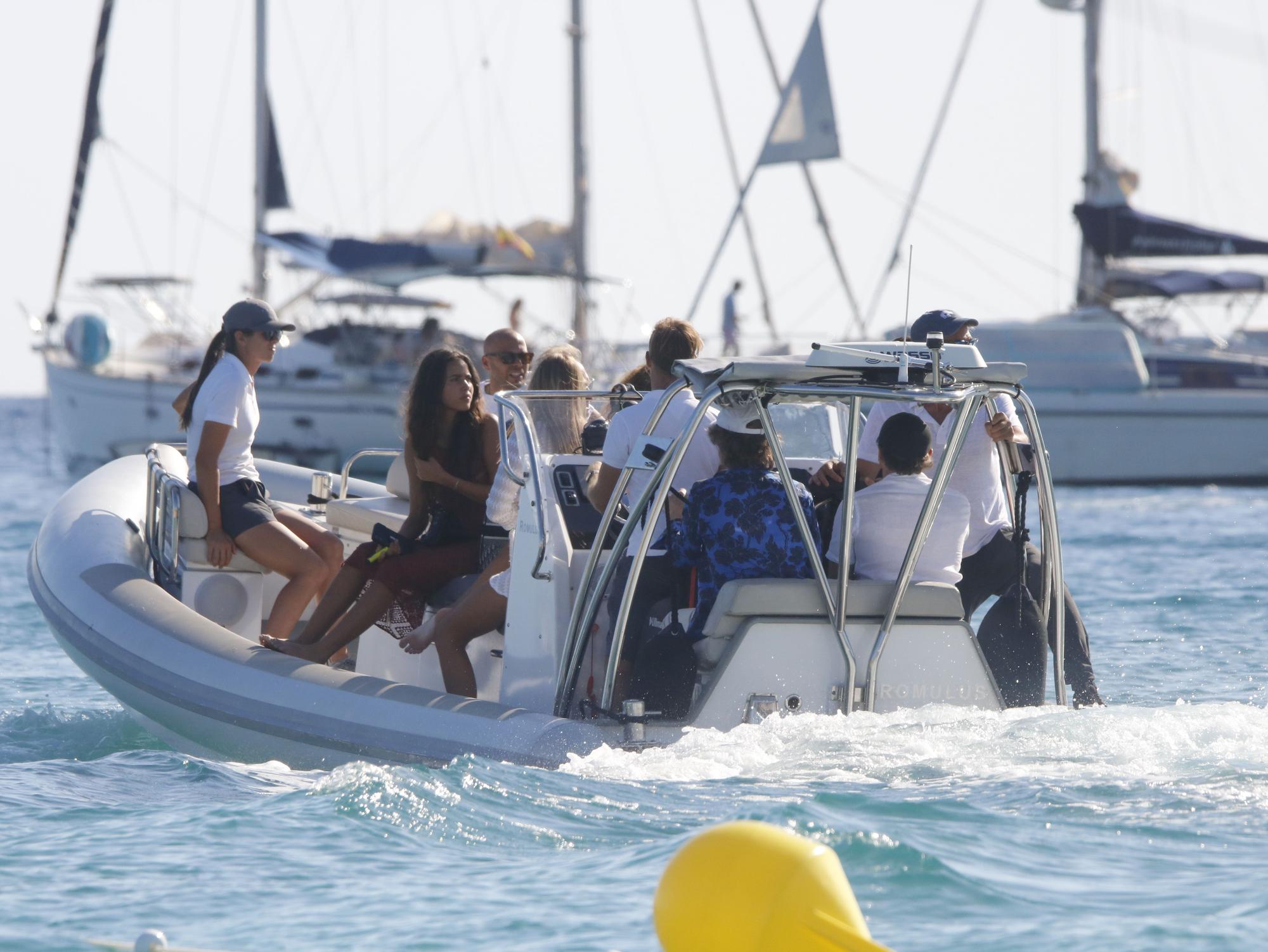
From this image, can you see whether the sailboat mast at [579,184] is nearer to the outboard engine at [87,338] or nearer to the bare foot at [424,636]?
the outboard engine at [87,338]

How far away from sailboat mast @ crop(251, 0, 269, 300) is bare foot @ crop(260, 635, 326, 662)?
63.7ft

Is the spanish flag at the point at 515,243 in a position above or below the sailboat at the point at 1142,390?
above

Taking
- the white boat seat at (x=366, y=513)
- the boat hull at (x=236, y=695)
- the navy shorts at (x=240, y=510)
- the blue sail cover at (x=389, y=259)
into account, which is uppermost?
the blue sail cover at (x=389, y=259)

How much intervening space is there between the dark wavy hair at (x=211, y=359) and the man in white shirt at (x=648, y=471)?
1.48 metres

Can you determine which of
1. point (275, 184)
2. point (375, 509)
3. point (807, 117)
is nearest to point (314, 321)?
point (275, 184)

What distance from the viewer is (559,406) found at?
5.75 meters

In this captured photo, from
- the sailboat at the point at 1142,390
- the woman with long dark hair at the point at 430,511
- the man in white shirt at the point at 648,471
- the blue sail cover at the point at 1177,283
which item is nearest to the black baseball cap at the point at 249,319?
the woman with long dark hair at the point at 430,511

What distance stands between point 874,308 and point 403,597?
16.7m

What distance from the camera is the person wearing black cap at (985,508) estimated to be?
548cm

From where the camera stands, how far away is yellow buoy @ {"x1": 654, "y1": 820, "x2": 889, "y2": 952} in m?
3.03

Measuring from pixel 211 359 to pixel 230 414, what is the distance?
0.28m

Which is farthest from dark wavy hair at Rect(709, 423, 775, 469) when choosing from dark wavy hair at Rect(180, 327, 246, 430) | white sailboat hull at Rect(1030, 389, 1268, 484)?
white sailboat hull at Rect(1030, 389, 1268, 484)

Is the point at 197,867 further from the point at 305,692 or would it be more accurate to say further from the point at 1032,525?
the point at 1032,525

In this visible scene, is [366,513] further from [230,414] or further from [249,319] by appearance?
[249,319]
